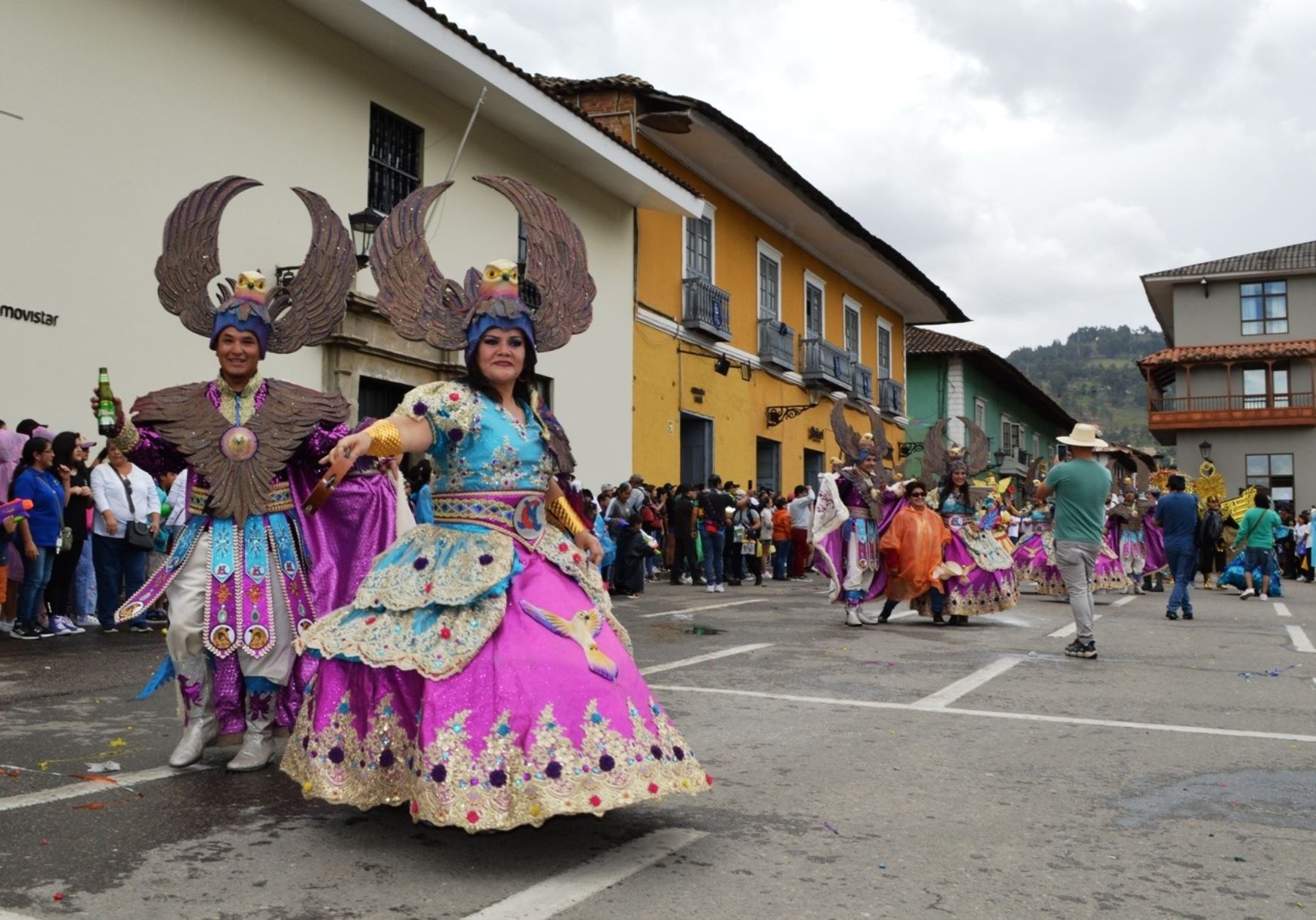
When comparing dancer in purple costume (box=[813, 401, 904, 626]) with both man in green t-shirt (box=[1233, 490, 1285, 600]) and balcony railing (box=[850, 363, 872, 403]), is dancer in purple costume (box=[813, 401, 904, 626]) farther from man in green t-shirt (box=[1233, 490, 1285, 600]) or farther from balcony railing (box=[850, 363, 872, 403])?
balcony railing (box=[850, 363, 872, 403])

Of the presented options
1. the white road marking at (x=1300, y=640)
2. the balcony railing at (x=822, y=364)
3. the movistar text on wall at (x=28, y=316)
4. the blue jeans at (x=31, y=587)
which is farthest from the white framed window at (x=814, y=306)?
the blue jeans at (x=31, y=587)

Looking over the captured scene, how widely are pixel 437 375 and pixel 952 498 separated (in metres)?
6.85

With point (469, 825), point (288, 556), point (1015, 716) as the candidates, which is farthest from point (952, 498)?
point (469, 825)

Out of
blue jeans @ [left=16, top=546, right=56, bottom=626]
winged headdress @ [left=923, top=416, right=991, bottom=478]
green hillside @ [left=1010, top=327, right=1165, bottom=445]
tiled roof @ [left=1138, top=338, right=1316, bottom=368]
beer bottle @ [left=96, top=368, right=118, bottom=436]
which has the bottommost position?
blue jeans @ [left=16, top=546, right=56, bottom=626]

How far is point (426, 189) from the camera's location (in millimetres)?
4863

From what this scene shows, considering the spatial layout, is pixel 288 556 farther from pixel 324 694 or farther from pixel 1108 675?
pixel 1108 675

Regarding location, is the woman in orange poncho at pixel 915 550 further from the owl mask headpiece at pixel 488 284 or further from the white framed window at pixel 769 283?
the white framed window at pixel 769 283

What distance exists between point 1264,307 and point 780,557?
34.6 meters

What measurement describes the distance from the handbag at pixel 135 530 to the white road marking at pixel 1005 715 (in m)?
5.46

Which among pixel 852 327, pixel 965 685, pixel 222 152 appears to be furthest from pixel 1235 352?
pixel 965 685

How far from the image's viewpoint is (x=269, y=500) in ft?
16.8

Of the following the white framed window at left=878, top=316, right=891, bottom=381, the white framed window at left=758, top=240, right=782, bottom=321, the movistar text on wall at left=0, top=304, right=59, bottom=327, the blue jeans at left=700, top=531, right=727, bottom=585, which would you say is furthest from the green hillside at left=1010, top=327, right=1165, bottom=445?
the movistar text on wall at left=0, top=304, right=59, bottom=327

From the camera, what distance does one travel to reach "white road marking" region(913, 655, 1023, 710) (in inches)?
287

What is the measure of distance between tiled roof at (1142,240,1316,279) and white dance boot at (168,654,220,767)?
48.9 meters
